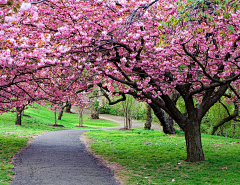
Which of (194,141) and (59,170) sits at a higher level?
(194,141)

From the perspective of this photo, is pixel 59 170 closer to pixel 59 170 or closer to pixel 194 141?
pixel 59 170

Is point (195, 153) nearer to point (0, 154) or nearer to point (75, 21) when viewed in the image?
point (75, 21)

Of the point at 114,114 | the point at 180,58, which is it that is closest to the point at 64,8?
the point at 180,58

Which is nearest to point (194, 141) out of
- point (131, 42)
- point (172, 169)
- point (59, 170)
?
point (172, 169)

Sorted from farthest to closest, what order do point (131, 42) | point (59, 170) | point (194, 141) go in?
point (194, 141) → point (131, 42) → point (59, 170)

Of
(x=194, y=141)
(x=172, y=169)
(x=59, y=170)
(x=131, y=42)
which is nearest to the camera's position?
(x=59, y=170)

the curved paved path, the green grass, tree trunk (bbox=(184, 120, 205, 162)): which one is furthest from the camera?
tree trunk (bbox=(184, 120, 205, 162))

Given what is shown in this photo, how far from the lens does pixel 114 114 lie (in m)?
58.3

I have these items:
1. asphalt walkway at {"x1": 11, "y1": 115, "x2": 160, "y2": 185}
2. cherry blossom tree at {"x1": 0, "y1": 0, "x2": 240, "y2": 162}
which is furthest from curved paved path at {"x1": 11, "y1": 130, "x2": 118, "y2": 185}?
cherry blossom tree at {"x1": 0, "y1": 0, "x2": 240, "y2": 162}

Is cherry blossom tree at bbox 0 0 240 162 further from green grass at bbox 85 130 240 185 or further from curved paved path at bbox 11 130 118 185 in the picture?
curved paved path at bbox 11 130 118 185

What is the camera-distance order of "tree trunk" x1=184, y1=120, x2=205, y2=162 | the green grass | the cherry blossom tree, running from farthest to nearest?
"tree trunk" x1=184, y1=120, x2=205, y2=162 → the green grass → the cherry blossom tree

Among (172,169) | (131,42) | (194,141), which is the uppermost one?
(131,42)

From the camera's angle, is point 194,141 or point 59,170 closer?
point 59,170

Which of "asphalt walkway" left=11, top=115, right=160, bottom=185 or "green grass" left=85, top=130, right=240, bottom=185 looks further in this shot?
"green grass" left=85, top=130, right=240, bottom=185
